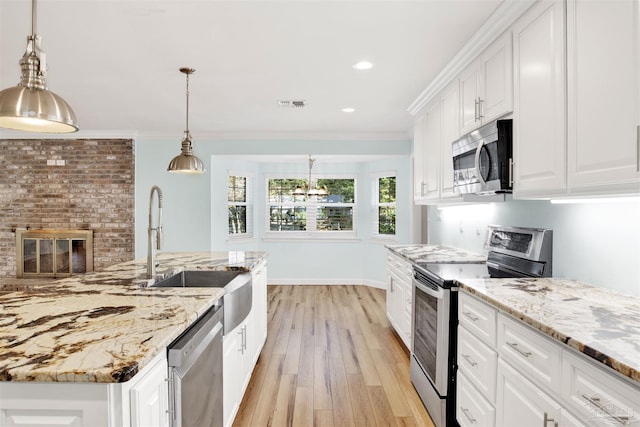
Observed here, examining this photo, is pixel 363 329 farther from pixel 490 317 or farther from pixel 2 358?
pixel 2 358

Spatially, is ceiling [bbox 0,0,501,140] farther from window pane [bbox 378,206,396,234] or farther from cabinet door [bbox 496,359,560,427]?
window pane [bbox 378,206,396,234]

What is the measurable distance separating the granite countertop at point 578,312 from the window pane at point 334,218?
15.9 ft

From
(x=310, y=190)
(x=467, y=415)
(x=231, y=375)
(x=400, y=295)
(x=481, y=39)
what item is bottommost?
(x=467, y=415)

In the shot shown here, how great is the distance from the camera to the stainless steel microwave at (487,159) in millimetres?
2189

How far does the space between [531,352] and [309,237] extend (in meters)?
5.60

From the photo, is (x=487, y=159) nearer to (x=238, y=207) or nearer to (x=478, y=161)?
(x=478, y=161)

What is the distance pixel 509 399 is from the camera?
1.65 meters

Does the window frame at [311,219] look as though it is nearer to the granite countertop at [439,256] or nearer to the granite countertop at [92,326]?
the granite countertop at [439,256]

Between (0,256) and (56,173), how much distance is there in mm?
1507

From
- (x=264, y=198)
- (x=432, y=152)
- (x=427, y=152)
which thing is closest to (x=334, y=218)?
(x=264, y=198)

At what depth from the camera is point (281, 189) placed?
710 cm

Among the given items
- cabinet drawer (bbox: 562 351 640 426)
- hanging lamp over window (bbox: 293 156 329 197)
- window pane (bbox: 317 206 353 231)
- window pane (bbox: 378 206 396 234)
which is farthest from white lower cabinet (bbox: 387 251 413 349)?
window pane (bbox: 317 206 353 231)

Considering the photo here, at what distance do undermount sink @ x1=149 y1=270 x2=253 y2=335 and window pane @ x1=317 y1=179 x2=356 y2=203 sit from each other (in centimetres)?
442

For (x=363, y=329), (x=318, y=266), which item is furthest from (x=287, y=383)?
(x=318, y=266)
